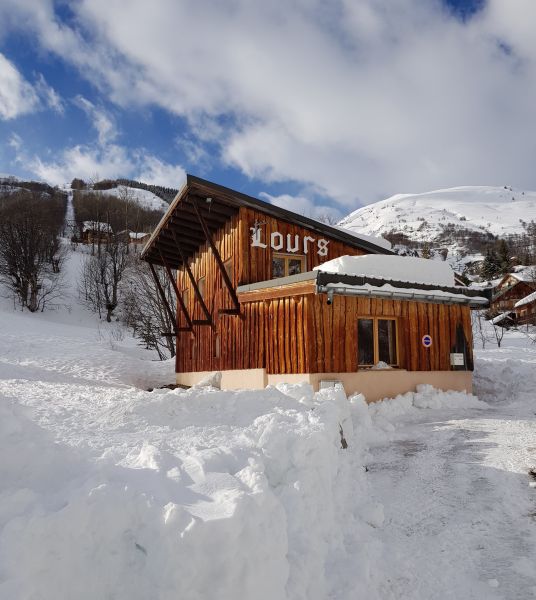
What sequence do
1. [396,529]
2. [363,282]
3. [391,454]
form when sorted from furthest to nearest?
1. [363,282]
2. [391,454]
3. [396,529]

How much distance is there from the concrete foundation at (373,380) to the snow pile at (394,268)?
251 centimetres

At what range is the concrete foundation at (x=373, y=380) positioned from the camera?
10.2m

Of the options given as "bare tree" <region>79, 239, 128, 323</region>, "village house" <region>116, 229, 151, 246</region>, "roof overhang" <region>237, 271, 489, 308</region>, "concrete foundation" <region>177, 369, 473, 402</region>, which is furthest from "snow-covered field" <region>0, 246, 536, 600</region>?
"village house" <region>116, 229, 151, 246</region>

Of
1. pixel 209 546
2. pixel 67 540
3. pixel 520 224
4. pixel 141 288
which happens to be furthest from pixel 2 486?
pixel 520 224

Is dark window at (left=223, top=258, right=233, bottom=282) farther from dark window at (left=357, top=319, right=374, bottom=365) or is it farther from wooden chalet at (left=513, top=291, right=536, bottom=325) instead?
wooden chalet at (left=513, top=291, right=536, bottom=325)

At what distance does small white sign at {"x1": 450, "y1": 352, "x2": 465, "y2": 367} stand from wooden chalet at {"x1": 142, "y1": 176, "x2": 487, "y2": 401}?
3cm

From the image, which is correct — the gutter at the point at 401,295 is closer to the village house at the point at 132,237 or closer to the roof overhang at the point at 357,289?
the roof overhang at the point at 357,289

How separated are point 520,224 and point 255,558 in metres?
149

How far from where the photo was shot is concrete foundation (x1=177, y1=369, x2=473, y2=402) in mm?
10156

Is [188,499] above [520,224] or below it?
below

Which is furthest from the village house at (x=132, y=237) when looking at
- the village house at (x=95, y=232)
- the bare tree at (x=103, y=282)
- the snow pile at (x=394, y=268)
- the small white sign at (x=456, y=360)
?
the small white sign at (x=456, y=360)

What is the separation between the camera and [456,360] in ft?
38.4

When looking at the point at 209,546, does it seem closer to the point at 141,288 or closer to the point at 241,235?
the point at 241,235

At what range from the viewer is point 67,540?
2428mm
